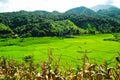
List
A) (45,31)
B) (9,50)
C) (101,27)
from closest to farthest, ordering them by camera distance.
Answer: (9,50)
(45,31)
(101,27)

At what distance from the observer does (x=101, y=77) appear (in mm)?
8500

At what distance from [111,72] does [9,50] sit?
86.7 metres

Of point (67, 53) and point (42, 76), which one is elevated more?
point (42, 76)

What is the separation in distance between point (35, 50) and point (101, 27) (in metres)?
97.4

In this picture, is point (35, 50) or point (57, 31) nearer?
point (35, 50)

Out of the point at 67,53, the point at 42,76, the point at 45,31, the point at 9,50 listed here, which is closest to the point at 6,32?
the point at 45,31

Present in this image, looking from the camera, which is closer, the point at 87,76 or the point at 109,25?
the point at 87,76

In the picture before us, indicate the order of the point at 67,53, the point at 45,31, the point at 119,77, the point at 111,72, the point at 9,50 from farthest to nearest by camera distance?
the point at 45,31 → the point at 9,50 → the point at 67,53 → the point at 111,72 → the point at 119,77

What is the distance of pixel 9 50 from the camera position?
93000mm

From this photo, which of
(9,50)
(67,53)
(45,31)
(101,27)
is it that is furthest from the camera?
(101,27)

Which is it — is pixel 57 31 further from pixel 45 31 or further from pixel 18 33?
pixel 18 33

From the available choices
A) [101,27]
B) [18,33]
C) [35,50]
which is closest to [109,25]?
[101,27]

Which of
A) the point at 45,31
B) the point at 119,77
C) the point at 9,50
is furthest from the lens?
the point at 45,31

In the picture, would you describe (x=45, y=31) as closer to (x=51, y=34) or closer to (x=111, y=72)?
(x=51, y=34)
